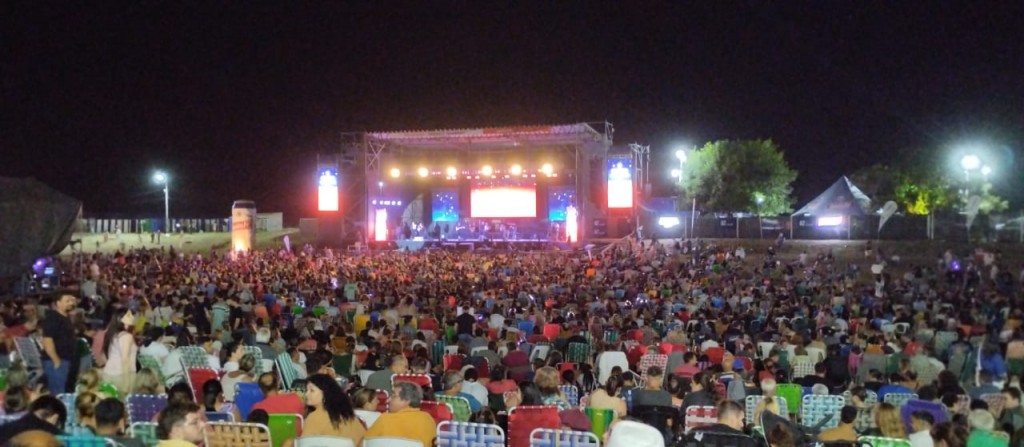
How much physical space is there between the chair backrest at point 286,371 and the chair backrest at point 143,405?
7.21 ft

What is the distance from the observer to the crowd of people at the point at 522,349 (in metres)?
4.72

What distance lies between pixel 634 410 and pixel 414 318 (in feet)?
21.6

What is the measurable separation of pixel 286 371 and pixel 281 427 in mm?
2685

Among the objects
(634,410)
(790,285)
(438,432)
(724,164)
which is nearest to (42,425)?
(438,432)

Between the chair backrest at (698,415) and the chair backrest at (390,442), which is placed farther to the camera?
the chair backrest at (698,415)

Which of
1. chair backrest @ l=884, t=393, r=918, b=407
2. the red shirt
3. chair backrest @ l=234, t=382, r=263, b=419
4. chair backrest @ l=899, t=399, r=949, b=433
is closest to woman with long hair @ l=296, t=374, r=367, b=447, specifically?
the red shirt

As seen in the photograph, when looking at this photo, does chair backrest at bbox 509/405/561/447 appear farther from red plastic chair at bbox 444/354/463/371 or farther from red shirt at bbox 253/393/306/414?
red plastic chair at bbox 444/354/463/371

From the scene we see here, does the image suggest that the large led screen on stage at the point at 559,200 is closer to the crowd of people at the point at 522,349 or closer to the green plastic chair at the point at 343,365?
the crowd of people at the point at 522,349

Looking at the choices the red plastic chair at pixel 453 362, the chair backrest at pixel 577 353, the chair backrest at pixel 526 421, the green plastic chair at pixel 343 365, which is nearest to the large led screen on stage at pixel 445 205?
the chair backrest at pixel 577 353

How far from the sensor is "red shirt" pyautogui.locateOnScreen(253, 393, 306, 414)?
520cm

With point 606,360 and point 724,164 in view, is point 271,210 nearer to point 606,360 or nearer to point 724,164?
point 724,164

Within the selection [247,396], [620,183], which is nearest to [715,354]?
[247,396]

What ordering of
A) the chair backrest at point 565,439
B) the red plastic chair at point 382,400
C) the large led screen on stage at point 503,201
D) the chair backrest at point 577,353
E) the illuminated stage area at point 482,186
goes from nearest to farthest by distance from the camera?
1. the chair backrest at point 565,439
2. the red plastic chair at point 382,400
3. the chair backrest at point 577,353
4. the illuminated stage area at point 482,186
5. the large led screen on stage at point 503,201

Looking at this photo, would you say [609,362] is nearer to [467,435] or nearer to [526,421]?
[526,421]
